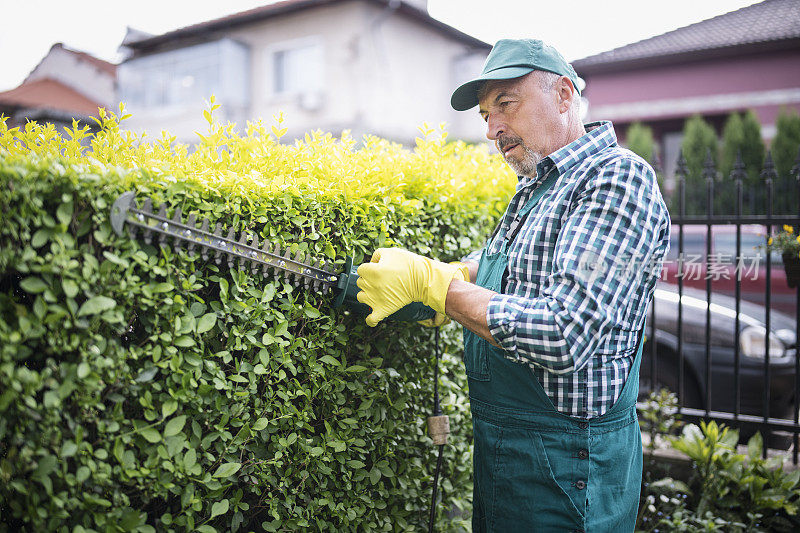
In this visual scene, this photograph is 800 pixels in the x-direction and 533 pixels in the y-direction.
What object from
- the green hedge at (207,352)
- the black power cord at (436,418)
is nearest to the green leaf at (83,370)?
the green hedge at (207,352)

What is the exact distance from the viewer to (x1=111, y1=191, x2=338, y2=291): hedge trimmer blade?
4.59 feet

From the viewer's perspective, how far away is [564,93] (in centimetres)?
205

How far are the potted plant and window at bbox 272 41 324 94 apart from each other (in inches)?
527

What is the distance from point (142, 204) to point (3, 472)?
0.69 meters

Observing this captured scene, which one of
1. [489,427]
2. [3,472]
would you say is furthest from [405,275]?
[3,472]

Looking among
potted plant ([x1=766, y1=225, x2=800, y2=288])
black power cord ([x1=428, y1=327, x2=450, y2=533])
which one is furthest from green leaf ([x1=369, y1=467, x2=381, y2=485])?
potted plant ([x1=766, y1=225, x2=800, y2=288])

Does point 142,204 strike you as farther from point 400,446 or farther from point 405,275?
point 400,446

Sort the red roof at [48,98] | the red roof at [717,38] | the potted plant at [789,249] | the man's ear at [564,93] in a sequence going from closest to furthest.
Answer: the man's ear at [564,93], the potted plant at [789,249], the red roof at [717,38], the red roof at [48,98]

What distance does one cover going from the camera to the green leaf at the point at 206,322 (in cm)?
155

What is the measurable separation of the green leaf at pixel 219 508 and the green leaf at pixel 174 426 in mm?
264

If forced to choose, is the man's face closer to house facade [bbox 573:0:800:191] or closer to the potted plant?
the potted plant

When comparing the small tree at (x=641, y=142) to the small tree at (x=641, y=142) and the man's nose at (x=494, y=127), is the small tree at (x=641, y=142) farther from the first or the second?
the man's nose at (x=494, y=127)

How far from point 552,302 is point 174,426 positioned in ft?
3.57

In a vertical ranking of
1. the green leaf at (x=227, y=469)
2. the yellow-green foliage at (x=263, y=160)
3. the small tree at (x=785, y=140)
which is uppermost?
the small tree at (x=785, y=140)
